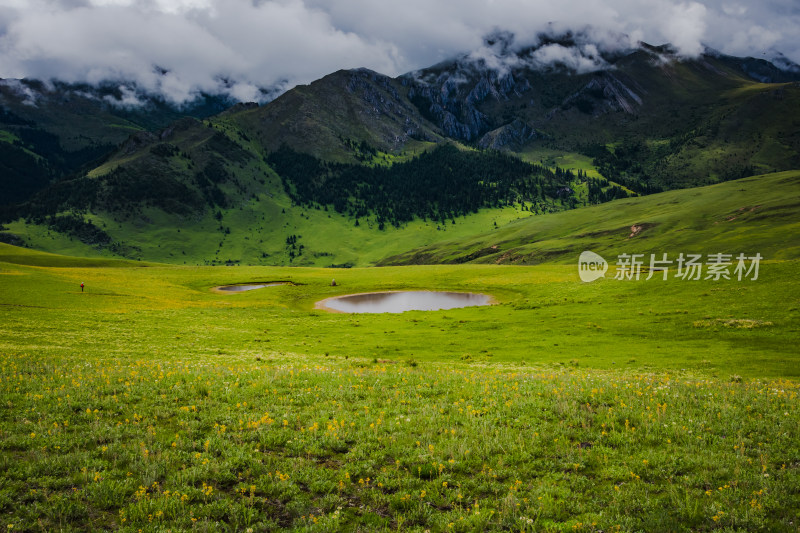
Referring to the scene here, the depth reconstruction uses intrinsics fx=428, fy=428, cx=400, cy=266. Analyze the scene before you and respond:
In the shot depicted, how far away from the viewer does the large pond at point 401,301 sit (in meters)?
69.7

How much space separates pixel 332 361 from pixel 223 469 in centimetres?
2108

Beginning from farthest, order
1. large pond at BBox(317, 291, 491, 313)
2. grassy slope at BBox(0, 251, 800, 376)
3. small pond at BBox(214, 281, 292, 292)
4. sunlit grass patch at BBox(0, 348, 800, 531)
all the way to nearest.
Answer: small pond at BBox(214, 281, 292, 292)
large pond at BBox(317, 291, 491, 313)
grassy slope at BBox(0, 251, 800, 376)
sunlit grass patch at BBox(0, 348, 800, 531)

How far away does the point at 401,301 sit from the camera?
76.5m

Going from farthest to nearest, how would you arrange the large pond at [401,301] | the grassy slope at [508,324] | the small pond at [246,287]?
1. the small pond at [246,287]
2. the large pond at [401,301]
3. the grassy slope at [508,324]

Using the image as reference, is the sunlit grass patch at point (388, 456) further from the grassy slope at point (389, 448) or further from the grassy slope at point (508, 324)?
the grassy slope at point (508, 324)

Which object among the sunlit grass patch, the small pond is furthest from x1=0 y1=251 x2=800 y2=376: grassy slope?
the sunlit grass patch

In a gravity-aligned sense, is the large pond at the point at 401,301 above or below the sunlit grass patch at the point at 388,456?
below

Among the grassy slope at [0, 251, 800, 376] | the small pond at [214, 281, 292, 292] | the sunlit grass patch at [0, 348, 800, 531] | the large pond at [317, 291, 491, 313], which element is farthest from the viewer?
the small pond at [214, 281, 292, 292]

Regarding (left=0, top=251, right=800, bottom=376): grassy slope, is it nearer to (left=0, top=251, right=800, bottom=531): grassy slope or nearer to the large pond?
(left=0, top=251, right=800, bottom=531): grassy slope

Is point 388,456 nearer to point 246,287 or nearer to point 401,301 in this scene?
point 401,301

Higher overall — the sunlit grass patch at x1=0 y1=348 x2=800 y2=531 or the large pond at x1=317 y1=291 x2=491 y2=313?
the sunlit grass patch at x1=0 y1=348 x2=800 y2=531

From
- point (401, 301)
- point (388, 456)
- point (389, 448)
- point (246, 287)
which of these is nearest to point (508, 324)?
point (401, 301)

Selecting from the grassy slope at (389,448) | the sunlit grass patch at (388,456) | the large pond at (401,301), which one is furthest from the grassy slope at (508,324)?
the sunlit grass patch at (388,456)

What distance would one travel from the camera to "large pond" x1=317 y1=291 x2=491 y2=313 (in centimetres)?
6969
